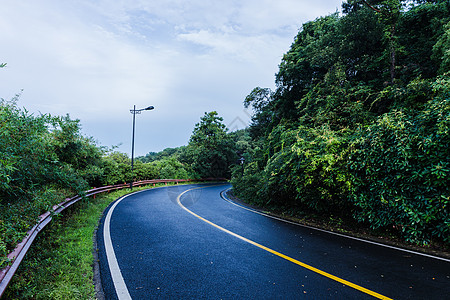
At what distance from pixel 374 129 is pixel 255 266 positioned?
511cm

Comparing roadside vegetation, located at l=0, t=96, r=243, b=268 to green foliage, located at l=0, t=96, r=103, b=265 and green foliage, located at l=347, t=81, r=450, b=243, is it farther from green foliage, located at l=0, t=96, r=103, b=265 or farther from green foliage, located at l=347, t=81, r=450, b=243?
green foliage, located at l=347, t=81, r=450, b=243

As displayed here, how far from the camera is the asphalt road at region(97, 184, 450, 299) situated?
10.6 feet

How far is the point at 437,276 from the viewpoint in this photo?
3.77 m

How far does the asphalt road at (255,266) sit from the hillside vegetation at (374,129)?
1288 millimetres

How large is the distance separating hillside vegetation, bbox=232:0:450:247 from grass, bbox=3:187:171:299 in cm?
635

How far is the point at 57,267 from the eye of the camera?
3.72 m

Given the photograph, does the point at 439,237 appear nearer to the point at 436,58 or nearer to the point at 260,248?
the point at 260,248

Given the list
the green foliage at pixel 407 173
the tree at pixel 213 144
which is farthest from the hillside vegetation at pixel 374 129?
the tree at pixel 213 144

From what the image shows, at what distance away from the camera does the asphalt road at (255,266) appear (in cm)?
323

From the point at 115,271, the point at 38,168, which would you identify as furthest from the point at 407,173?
the point at 38,168

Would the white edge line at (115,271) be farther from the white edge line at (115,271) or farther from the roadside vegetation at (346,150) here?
the roadside vegetation at (346,150)

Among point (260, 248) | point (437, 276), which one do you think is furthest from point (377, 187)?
point (260, 248)

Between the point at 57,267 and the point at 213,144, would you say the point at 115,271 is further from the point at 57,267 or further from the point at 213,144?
the point at 213,144

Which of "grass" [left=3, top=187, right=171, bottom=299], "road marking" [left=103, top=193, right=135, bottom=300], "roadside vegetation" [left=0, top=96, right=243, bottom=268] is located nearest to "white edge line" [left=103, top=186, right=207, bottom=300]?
"road marking" [left=103, top=193, right=135, bottom=300]
